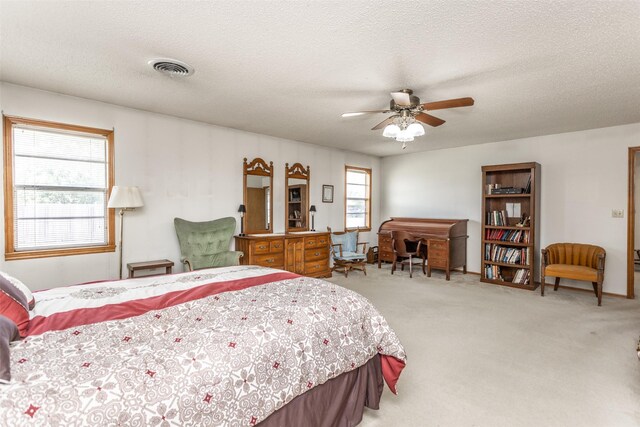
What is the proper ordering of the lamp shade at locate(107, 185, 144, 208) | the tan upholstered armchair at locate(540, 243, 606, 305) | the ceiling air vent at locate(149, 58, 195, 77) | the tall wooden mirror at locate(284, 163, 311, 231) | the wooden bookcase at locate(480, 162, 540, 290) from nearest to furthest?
the ceiling air vent at locate(149, 58, 195, 77), the lamp shade at locate(107, 185, 144, 208), the tan upholstered armchair at locate(540, 243, 606, 305), the wooden bookcase at locate(480, 162, 540, 290), the tall wooden mirror at locate(284, 163, 311, 231)

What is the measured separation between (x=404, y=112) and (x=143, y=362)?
292 centimetres

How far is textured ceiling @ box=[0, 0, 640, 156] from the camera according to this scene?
197 centimetres

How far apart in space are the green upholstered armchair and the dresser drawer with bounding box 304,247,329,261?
132 cm

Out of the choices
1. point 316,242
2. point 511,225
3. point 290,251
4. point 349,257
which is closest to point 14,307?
point 290,251

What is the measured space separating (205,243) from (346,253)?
2685 millimetres

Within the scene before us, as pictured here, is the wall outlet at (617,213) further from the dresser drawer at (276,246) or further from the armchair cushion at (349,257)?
the dresser drawer at (276,246)

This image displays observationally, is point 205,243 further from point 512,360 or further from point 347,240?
point 512,360

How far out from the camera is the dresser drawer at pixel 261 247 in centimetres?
464

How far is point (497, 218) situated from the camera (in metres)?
5.48

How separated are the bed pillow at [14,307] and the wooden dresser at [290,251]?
3.04m

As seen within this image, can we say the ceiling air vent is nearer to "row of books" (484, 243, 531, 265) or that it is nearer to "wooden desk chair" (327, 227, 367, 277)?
"wooden desk chair" (327, 227, 367, 277)

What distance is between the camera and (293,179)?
5.74m

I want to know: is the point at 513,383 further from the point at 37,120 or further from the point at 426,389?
the point at 37,120


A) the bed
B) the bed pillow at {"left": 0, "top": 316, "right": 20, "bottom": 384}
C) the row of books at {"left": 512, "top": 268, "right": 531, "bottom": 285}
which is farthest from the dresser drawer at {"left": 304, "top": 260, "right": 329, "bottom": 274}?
the bed pillow at {"left": 0, "top": 316, "right": 20, "bottom": 384}
